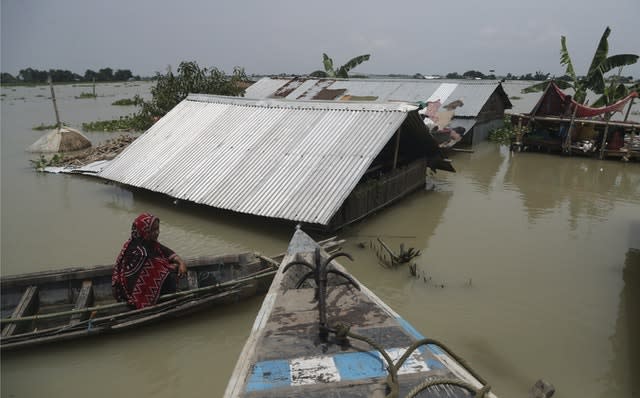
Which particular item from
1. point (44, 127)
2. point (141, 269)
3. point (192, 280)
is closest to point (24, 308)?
point (141, 269)

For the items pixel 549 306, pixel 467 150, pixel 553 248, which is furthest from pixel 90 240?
pixel 467 150

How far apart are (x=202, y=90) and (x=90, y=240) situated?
43.5 feet

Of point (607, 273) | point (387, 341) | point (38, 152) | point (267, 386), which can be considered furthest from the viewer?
point (38, 152)

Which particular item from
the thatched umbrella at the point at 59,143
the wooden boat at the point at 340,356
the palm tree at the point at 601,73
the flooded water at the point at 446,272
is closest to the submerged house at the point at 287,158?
the flooded water at the point at 446,272

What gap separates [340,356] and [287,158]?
696 centimetres

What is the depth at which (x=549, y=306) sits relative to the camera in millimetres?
6496

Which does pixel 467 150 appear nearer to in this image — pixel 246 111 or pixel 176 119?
pixel 246 111

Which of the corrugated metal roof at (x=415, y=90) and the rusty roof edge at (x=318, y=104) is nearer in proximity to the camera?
the rusty roof edge at (x=318, y=104)

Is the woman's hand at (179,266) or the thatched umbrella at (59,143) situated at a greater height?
the thatched umbrella at (59,143)

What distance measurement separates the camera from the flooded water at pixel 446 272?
5.18 metres

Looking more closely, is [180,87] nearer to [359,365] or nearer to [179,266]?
[179,266]

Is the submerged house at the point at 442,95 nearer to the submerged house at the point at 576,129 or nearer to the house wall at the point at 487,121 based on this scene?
the house wall at the point at 487,121

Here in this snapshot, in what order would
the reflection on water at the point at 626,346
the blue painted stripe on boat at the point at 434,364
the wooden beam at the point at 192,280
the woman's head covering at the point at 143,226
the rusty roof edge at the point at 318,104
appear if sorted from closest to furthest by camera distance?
1. the blue painted stripe on boat at the point at 434,364
2. the reflection on water at the point at 626,346
3. the woman's head covering at the point at 143,226
4. the wooden beam at the point at 192,280
5. the rusty roof edge at the point at 318,104

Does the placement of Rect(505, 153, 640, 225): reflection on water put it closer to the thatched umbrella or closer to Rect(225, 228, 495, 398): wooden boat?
Rect(225, 228, 495, 398): wooden boat
